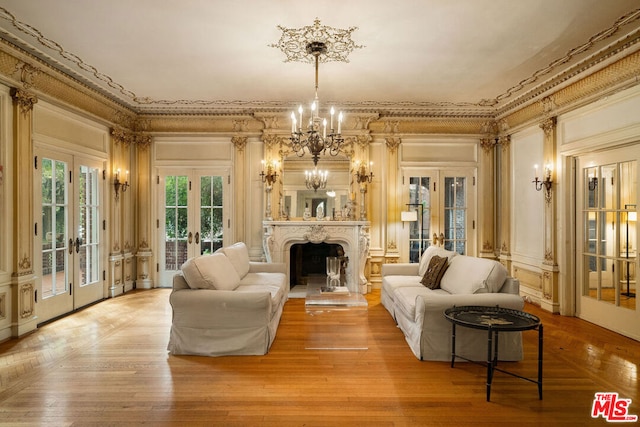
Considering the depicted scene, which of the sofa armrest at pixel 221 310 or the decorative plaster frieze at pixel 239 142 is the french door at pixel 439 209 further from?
the sofa armrest at pixel 221 310

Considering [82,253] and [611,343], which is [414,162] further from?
[82,253]

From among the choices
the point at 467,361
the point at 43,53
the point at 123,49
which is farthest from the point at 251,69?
the point at 467,361

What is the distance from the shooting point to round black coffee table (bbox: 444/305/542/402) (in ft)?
8.78

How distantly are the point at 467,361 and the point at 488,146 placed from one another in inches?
171

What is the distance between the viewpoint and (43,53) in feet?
13.8

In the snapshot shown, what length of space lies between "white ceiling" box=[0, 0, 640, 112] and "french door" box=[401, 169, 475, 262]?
1410 millimetres

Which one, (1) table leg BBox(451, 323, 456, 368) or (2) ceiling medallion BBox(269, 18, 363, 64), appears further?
(2) ceiling medallion BBox(269, 18, 363, 64)

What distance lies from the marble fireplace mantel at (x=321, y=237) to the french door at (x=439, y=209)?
854mm

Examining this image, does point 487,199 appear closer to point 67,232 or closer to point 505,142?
point 505,142

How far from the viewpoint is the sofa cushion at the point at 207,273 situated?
3.63 meters

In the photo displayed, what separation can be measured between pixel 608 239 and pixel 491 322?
2605 mm

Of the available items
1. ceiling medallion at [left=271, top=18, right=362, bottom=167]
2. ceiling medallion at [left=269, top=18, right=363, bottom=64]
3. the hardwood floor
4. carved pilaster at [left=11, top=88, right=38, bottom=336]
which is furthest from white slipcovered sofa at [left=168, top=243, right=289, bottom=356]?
ceiling medallion at [left=269, top=18, right=363, bottom=64]

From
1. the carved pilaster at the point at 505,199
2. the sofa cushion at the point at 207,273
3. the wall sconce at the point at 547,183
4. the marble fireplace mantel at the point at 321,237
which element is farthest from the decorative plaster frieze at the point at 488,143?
the sofa cushion at the point at 207,273

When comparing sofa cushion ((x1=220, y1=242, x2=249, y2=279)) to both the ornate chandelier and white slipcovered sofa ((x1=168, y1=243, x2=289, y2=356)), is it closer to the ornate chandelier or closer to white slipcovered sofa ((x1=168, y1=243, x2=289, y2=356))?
white slipcovered sofa ((x1=168, y1=243, x2=289, y2=356))
